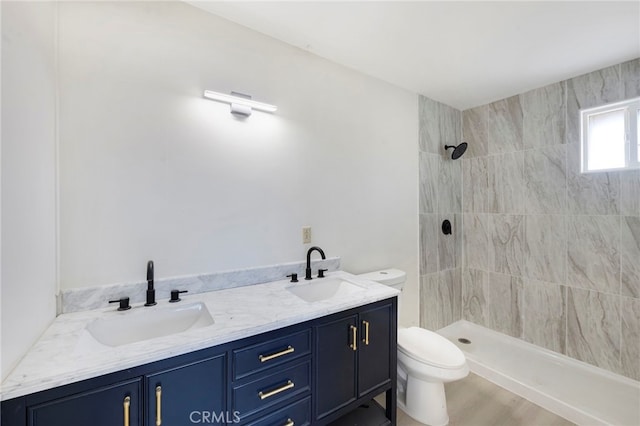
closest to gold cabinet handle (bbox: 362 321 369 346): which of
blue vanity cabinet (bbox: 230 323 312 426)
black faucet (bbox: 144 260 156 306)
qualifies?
blue vanity cabinet (bbox: 230 323 312 426)

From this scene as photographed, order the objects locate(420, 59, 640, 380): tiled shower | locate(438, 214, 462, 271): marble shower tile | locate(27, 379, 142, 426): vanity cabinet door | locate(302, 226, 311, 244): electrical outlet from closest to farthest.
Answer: locate(27, 379, 142, 426): vanity cabinet door, locate(302, 226, 311, 244): electrical outlet, locate(420, 59, 640, 380): tiled shower, locate(438, 214, 462, 271): marble shower tile

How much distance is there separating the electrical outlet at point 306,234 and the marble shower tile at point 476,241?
1.98m

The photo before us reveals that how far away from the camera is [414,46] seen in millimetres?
1755

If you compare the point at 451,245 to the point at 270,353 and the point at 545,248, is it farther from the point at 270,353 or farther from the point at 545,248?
the point at 270,353

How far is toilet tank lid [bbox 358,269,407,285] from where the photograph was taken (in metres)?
1.94

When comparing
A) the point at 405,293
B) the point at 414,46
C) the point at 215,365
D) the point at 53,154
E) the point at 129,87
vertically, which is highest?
the point at 414,46

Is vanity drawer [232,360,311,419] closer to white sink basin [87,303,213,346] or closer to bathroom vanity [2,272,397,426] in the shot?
bathroom vanity [2,272,397,426]

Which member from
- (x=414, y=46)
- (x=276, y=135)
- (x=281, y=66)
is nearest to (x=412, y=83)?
(x=414, y=46)

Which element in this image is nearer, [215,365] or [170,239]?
[215,365]

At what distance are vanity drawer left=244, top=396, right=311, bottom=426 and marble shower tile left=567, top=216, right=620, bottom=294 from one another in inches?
94.7

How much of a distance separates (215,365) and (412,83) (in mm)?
2509

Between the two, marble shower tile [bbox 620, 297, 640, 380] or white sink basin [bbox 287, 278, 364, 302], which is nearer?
white sink basin [bbox 287, 278, 364, 302]

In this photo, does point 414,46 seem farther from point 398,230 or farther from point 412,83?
point 398,230

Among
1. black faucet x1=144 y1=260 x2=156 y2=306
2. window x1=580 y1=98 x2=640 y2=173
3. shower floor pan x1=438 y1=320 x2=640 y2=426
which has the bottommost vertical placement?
shower floor pan x1=438 y1=320 x2=640 y2=426
